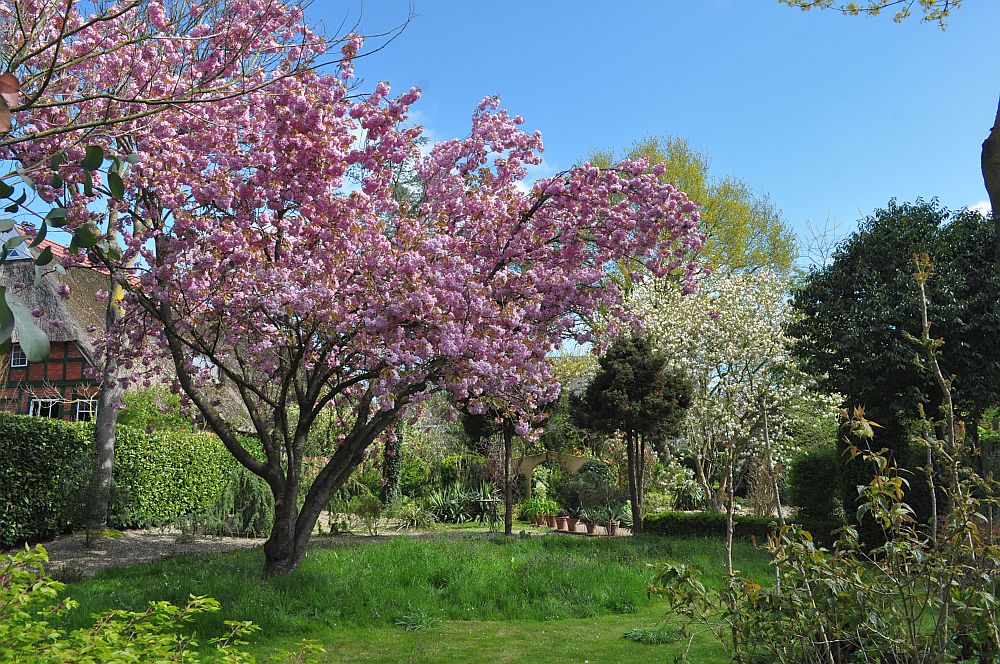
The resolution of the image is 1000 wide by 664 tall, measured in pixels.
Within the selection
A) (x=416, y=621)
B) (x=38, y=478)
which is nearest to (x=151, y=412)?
(x=38, y=478)

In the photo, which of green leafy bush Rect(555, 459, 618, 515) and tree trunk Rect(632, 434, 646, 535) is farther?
green leafy bush Rect(555, 459, 618, 515)

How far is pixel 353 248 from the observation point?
6.79 metres

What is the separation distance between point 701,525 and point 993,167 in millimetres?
10149

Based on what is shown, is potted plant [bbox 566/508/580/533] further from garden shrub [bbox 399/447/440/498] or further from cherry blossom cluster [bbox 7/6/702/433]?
cherry blossom cluster [bbox 7/6/702/433]

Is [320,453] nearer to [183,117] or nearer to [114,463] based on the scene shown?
[114,463]

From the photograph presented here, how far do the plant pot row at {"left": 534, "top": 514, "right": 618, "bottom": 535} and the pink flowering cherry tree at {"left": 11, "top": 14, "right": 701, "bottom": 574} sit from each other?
8.23 meters

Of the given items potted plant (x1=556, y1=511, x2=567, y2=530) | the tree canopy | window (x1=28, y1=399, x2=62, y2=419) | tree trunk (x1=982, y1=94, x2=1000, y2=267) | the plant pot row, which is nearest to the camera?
tree trunk (x1=982, y1=94, x2=1000, y2=267)

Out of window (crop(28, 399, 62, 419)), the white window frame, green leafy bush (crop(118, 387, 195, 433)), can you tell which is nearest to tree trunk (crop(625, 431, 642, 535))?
green leafy bush (crop(118, 387, 195, 433))

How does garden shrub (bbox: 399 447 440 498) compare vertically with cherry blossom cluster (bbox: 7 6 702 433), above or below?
below

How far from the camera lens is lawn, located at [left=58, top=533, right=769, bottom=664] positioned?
5.96m

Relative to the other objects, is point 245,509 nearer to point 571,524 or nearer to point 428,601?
point 571,524

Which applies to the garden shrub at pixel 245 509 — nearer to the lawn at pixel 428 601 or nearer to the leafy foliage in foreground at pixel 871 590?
the lawn at pixel 428 601

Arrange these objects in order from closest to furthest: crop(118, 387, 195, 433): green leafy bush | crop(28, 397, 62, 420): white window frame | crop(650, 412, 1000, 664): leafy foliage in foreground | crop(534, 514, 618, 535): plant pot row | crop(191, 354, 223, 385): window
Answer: crop(650, 412, 1000, 664): leafy foliage in foreground → crop(191, 354, 223, 385): window → crop(534, 514, 618, 535): plant pot row → crop(118, 387, 195, 433): green leafy bush → crop(28, 397, 62, 420): white window frame

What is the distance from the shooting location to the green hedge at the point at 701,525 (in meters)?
13.1
